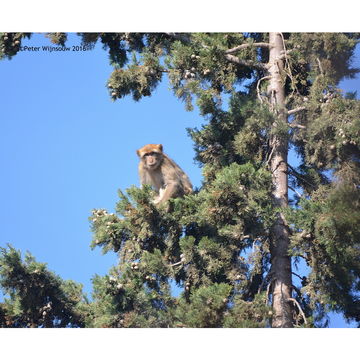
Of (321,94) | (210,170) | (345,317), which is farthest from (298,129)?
Result: (345,317)

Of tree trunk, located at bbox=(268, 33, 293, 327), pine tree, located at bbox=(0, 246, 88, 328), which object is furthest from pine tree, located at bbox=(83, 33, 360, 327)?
pine tree, located at bbox=(0, 246, 88, 328)

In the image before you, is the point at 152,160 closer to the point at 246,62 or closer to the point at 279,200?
the point at 246,62

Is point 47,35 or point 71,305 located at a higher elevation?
point 47,35

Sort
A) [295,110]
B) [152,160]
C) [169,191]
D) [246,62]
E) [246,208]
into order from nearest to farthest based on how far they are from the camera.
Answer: [246,208], [295,110], [246,62], [169,191], [152,160]

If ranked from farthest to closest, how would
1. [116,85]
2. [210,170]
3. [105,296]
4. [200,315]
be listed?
[116,85], [210,170], [105,296], [200,315]

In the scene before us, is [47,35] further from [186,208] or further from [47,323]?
[47,323]

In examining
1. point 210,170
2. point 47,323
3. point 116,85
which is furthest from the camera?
point 116,85

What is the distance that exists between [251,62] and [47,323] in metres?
3.84

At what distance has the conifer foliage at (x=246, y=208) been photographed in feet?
24.3

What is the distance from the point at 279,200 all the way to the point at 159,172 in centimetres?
226

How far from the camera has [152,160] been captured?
9922mm

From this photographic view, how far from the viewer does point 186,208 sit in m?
8.27

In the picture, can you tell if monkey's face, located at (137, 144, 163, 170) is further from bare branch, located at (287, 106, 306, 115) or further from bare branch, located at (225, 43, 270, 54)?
bare branch, located at (287, 106, 306, 115)

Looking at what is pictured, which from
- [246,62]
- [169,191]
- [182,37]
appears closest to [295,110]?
[246,62]
